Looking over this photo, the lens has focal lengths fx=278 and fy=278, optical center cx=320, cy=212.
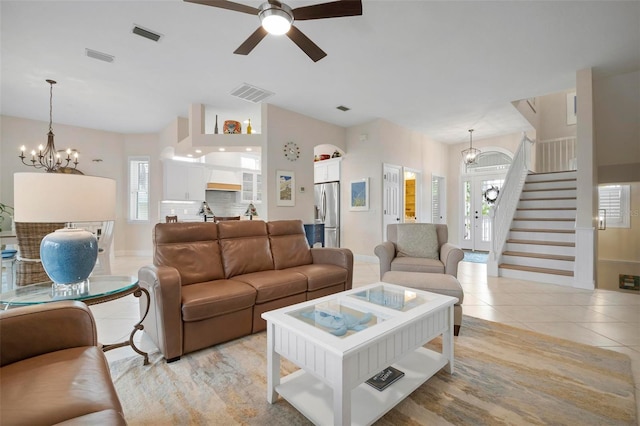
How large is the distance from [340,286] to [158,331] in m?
1.74

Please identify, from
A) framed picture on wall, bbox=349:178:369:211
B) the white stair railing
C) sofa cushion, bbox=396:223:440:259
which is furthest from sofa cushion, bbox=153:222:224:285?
the white stair railing

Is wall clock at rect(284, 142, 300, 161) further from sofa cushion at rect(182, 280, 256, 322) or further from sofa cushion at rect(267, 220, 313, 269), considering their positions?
sofa cushion at rect(182, 280, 256, 322)

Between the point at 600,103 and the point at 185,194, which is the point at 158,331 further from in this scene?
the point at 600,103

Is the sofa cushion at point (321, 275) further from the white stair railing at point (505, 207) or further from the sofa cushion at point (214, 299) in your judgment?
the white stair railing at point (505, 207)

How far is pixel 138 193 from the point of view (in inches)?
267

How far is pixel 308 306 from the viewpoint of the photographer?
1.75 m

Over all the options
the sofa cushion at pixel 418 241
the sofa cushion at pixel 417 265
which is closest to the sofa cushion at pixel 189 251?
the sofa cushion at pixel 417 265

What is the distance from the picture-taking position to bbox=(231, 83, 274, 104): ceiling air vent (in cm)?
438

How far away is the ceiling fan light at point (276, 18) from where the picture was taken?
2.19 meters

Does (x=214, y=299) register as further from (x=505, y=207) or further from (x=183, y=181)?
(x=183, y=181)

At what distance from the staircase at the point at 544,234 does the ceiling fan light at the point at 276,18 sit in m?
4.64

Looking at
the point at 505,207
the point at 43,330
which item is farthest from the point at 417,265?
the point at 505,207

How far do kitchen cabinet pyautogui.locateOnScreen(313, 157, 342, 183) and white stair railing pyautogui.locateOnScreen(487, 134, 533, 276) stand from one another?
328cm

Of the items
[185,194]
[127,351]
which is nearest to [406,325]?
[127,351]
